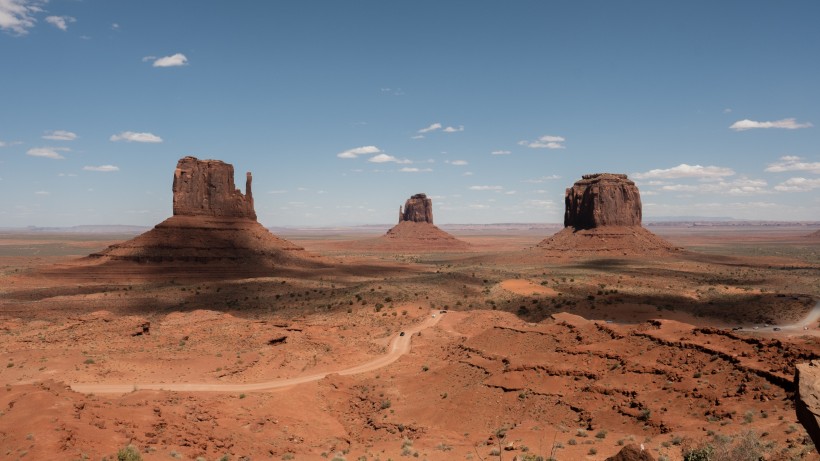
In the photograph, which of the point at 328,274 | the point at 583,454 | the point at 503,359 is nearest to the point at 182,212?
the point at 328,274

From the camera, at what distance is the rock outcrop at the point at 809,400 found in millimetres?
6910

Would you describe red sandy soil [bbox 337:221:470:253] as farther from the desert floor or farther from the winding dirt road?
the winding dirt road

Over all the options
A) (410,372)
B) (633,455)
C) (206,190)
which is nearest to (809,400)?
(633,455)

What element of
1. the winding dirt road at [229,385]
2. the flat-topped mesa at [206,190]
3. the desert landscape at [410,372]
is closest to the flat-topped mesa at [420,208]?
the flat-topped mesa at [206,190]

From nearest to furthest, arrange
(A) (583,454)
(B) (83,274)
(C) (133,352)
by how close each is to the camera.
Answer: (A) (583,454), (C) (133,352), (B) (83,274)

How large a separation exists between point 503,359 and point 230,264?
6627 cm

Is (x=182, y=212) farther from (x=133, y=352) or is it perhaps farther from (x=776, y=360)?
(x=776, y=360)

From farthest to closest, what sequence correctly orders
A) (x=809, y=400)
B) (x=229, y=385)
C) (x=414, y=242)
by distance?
1. (x=414, y=242)
2. (x=229, y=385)
3. (x=809, y=400)

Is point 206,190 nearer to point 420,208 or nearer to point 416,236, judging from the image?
point 416,236

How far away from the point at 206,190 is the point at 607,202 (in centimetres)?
8907

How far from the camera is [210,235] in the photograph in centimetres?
8644

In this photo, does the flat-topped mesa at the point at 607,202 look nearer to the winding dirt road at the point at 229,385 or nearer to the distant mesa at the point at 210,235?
the distant mesa at the point at 210,235

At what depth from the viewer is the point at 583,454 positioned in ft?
50.0

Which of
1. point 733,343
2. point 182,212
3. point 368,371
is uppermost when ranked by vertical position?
point 182,212
